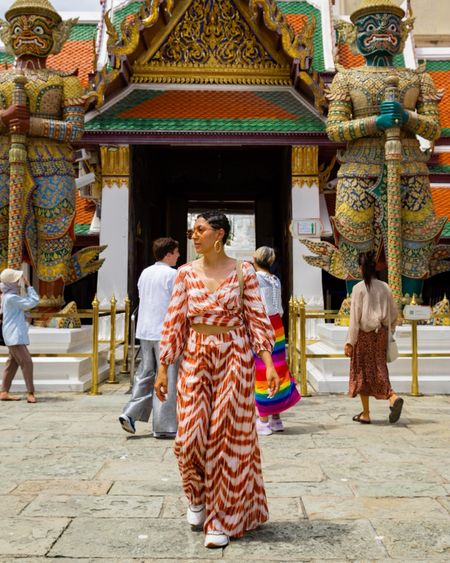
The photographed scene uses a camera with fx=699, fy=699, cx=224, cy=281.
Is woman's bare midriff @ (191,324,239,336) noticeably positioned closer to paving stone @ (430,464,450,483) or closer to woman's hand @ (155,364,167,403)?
woman's hand @ (155,364,167,403)

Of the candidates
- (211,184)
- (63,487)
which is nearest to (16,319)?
(63,487)

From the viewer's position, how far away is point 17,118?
314 inches

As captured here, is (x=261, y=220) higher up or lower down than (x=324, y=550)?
higher up

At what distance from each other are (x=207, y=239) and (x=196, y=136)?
8347 mm

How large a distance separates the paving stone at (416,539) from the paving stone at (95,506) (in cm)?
112

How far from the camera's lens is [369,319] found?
230 inches

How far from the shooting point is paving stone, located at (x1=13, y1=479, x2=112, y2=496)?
12.6 ft

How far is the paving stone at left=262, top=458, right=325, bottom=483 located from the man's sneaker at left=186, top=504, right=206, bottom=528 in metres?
0.95

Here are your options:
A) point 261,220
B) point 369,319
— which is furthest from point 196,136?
point 369,319

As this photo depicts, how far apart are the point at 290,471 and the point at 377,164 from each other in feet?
16.2

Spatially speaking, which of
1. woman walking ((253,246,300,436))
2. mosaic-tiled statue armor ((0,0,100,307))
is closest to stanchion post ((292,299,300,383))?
woman walking ((253,246,300,436))

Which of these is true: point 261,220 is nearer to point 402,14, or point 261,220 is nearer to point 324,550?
point 402,14

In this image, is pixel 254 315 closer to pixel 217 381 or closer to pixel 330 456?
pixel 217 381

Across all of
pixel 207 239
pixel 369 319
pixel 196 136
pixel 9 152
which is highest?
pixel 196 136
